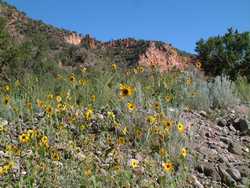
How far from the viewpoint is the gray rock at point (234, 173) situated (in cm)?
452

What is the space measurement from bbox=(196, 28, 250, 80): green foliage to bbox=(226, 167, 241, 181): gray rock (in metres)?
19.1

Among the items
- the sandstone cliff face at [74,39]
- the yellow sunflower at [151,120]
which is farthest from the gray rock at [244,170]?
the sandstone cliff face at [74,39]

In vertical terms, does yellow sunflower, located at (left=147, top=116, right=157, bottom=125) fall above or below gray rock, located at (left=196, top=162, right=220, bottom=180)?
above

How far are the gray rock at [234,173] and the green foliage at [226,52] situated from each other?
19.1 meters

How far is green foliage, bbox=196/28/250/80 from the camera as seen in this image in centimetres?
2367

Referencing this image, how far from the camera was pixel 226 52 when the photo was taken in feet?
80.4

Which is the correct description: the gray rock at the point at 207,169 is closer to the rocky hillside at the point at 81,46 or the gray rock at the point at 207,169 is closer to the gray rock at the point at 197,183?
the gray rock at the point at 197,183

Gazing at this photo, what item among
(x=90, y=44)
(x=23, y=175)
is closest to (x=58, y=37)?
(x=90, y=44)

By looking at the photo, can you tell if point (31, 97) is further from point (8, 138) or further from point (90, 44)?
point (90, 44)

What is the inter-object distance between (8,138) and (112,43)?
34483 millimetres

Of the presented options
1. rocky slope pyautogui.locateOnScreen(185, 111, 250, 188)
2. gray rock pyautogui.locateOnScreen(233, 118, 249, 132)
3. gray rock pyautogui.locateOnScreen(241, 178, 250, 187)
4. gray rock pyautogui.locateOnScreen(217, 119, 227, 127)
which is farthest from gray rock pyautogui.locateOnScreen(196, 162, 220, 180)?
gray rock pyautogui.locateOnScreen(217, 119, 227, 127)

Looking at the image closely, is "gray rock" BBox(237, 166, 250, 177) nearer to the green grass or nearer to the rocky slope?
the rocky slope

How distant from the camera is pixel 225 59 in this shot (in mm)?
23797

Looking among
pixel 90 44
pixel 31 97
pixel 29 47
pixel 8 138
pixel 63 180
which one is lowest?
pixel 63 180
